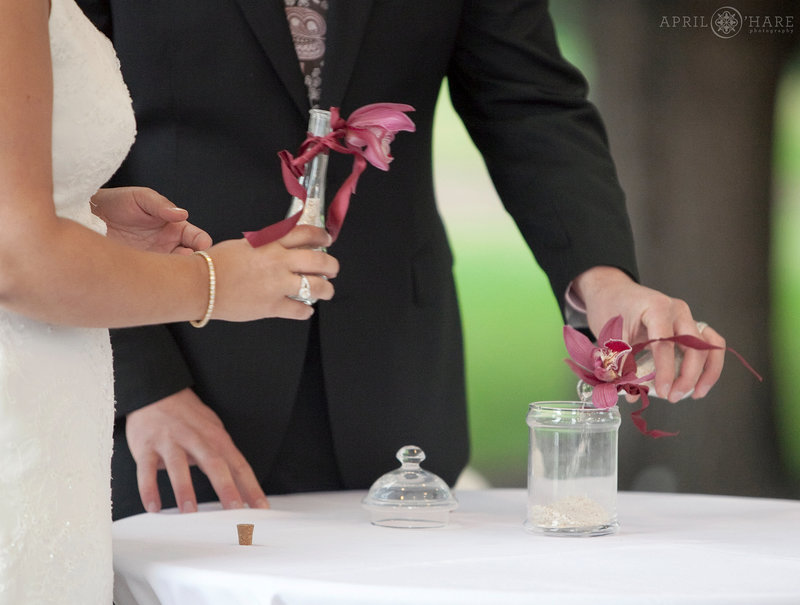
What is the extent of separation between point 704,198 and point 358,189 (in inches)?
89.8

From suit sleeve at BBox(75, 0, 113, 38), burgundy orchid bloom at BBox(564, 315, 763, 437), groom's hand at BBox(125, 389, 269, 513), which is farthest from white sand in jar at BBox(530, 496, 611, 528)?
suit sleeve at BBox(75, 0, 113, 38)

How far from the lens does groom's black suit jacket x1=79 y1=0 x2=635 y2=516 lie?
Answer: 1.92 metres

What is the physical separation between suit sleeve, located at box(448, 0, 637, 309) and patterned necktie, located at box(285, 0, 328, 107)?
37cm

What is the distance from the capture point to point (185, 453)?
68.9 inches

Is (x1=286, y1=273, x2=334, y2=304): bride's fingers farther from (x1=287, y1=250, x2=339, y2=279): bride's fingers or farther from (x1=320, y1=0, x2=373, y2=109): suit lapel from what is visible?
(x1=320, y1=0, x2=373, y2=109): suit lapel

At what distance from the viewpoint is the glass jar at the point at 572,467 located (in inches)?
55.2

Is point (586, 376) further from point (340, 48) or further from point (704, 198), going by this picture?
point (704, 198)

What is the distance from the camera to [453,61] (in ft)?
7.47

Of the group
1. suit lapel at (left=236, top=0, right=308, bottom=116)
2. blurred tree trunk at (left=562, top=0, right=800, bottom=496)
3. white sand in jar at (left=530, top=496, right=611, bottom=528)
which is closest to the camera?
white sand in jar at (left=530, top=496, right=611, bottom=528)

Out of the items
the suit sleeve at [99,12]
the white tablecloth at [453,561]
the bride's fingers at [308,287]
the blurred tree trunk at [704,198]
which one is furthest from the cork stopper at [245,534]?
the blurred tree trunk at [704,198]

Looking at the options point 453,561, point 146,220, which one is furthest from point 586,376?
point 146,220

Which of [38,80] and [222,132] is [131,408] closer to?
[222,132]

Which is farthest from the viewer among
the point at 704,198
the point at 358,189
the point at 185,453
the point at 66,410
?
the point at 704,198

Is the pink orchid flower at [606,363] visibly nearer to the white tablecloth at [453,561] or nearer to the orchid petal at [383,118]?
the white tablecloth at [453,561]
